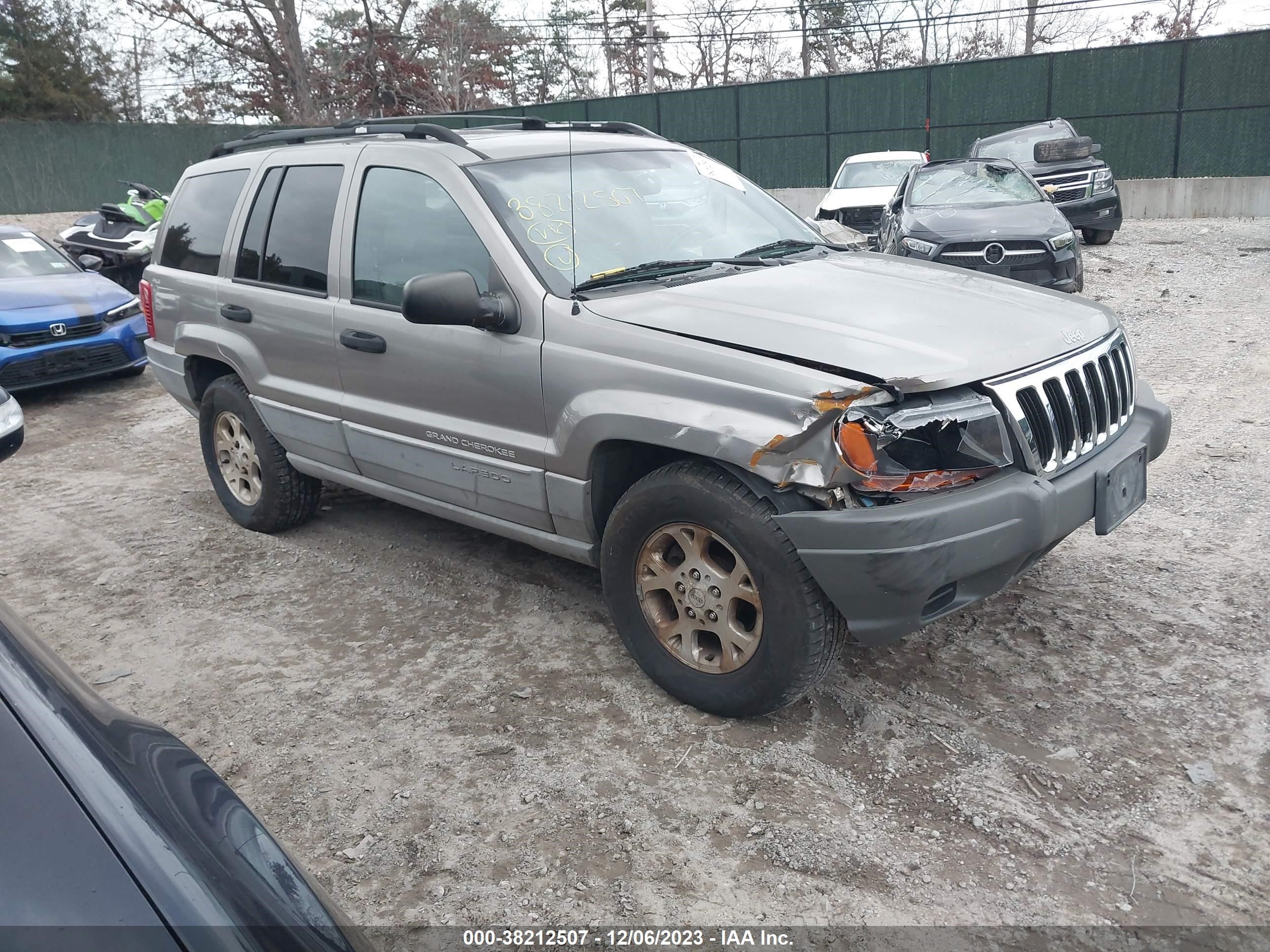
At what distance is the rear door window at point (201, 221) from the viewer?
5137 millimetres

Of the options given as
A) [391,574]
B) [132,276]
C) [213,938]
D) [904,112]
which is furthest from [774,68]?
[213,938]

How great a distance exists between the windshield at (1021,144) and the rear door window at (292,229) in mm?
12446

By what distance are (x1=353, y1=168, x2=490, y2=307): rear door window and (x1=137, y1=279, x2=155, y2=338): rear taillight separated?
2.00 meters

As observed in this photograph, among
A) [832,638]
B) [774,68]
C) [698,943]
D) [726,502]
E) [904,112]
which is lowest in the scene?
[698,943]

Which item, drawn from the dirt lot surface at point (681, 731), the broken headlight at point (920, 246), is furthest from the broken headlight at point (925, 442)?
the broken headlight at point (920, 246)

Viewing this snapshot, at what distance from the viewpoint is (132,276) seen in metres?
13.3

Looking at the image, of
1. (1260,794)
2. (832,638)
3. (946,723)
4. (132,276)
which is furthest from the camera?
(132,276)

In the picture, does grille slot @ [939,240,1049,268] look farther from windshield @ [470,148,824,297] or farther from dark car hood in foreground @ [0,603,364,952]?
dark car hood in foreground @ [0,603,364,952]

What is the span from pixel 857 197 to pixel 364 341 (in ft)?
39.6

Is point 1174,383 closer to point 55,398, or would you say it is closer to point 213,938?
point 213,938

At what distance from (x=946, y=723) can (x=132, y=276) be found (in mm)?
13128

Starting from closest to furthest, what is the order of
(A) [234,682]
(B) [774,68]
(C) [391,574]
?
(A) [234,682], (C) [391,574], (B) [774,68]

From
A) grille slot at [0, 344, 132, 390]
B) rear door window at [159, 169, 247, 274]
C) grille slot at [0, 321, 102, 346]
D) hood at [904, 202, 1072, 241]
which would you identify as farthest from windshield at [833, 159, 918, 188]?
rear door window at [159, 169, 247, 274]

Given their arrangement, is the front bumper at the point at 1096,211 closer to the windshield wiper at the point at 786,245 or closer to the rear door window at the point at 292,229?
the windshield wiper at the point at 786,245
